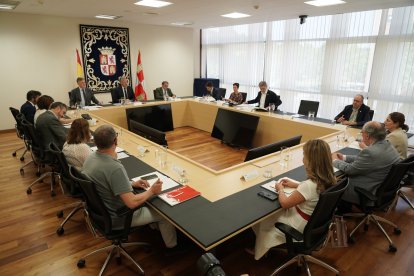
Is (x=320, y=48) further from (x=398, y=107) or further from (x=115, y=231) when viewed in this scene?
(x=115, y=231)

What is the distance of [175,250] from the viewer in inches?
91.9

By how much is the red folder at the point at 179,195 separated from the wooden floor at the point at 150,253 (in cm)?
59

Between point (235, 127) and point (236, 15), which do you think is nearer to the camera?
point (235, 127)

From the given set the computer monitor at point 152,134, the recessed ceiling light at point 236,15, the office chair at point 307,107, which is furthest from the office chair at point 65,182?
the recessed ceiling light at point 236,15

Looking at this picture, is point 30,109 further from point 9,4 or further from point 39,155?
point 9,4

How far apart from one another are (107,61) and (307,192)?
701 cm

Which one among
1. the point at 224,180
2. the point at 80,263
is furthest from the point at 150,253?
the point at 224,180

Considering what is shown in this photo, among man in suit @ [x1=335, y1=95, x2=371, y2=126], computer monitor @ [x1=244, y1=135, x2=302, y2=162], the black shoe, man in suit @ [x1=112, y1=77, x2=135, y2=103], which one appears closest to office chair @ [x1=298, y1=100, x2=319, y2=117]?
man in suit @ [x1=335, y1=95, x2=371, y2=126]

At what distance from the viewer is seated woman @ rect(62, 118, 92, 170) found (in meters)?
2.45

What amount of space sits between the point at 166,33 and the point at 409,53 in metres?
6.39

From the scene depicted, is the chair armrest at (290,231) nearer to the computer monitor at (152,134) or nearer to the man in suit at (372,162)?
the man in suit at (372,162)

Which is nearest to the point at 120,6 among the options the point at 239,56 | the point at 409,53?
the point at 239,56

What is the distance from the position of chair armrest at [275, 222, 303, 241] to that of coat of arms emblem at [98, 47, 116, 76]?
6899 mm

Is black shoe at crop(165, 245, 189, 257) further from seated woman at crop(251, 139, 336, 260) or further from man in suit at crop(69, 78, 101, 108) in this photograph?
man in suit at crop(69, 78, 101, 108)
